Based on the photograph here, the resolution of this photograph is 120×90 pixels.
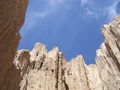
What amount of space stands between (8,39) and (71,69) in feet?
95.5

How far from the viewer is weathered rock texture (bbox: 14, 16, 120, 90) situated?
3103 centimetres

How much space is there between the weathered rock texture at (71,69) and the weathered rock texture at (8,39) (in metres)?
14.8

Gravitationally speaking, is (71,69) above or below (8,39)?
above

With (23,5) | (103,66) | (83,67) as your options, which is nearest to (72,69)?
(83,67)

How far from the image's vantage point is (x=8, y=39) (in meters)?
11.7

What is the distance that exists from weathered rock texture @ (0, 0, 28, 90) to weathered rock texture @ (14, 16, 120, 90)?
582 inches

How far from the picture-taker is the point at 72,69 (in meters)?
40.0

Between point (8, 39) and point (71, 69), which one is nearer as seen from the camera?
point (8, 39)

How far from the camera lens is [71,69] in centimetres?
Result: 4000

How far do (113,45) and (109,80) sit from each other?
595 centimetres

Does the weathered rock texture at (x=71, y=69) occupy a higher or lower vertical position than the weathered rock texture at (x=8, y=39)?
higher

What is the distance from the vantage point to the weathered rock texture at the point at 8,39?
10.6 m

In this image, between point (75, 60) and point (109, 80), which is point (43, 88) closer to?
point (109, 80)

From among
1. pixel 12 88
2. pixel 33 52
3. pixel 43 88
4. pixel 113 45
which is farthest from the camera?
pixel 33 52
